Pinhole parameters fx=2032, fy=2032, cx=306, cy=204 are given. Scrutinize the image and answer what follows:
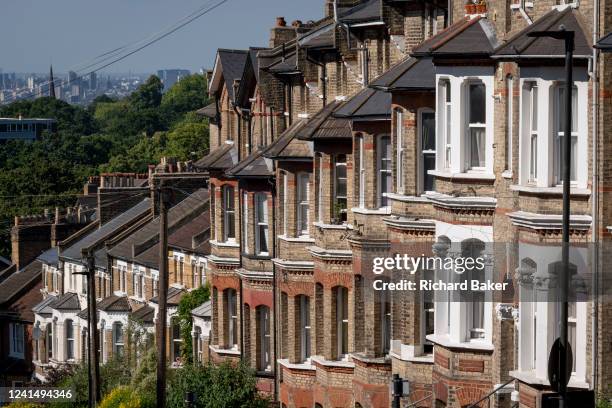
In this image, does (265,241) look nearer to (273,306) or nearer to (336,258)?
(273,306)

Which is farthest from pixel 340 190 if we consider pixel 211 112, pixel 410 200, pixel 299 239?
pixel 211 112

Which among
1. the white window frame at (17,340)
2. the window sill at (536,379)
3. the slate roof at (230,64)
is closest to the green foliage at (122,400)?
the slate roof at (230,64)

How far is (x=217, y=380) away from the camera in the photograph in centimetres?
4988

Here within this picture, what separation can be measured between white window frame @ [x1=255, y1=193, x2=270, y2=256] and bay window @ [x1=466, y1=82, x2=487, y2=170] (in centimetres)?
1760

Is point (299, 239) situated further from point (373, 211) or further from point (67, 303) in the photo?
point (67, 303)

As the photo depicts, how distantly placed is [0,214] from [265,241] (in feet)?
253

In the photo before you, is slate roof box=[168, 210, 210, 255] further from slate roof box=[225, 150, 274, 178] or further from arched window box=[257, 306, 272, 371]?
slate roof box=[225, 150, 274, 178]

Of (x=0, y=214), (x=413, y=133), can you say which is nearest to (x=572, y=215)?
(x=413, y=133)

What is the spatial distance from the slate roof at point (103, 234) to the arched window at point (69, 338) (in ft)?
8.69

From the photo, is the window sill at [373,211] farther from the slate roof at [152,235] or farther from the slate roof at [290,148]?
the slate roof at [152,235]

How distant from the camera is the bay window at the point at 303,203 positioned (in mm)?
47844

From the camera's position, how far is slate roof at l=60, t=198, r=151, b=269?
274 ft

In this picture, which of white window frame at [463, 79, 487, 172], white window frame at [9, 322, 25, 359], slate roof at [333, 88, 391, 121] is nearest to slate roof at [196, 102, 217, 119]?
slate roof at [333, 88, 391, 121]

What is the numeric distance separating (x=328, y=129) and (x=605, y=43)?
14.7 meters
